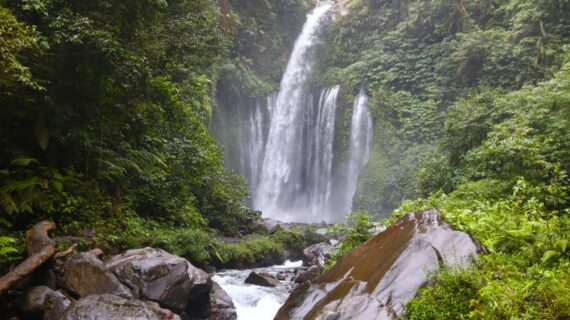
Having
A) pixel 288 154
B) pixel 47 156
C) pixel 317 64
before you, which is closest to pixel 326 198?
pixel 288 154

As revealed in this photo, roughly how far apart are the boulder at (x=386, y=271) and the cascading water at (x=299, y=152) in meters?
23.0

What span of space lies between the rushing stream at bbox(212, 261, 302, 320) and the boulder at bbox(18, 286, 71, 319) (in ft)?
13.3

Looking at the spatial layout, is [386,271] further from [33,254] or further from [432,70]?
[432,70]

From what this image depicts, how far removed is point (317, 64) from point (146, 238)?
1107 inches

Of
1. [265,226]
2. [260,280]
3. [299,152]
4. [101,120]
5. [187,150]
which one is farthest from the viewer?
[299,152]

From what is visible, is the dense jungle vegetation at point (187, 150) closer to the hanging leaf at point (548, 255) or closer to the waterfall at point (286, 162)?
the hanging leaf at point (548, 255)

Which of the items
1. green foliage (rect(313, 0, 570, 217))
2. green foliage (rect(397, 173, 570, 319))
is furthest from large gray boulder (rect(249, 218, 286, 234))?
green foliage (rect(397, 173, 570, 319))

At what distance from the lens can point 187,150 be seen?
12.8 meters

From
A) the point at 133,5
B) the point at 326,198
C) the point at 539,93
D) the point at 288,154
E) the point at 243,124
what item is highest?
the point at 133,5

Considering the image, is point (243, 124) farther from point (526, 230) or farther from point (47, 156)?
point (526, 230)

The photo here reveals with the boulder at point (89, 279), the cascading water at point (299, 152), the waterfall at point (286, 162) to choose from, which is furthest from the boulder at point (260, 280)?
the waterfall at point (286, 162)

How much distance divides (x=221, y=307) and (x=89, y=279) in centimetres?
321

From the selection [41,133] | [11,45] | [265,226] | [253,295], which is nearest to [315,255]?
[265,226]

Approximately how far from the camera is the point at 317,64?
3516 centimetres
